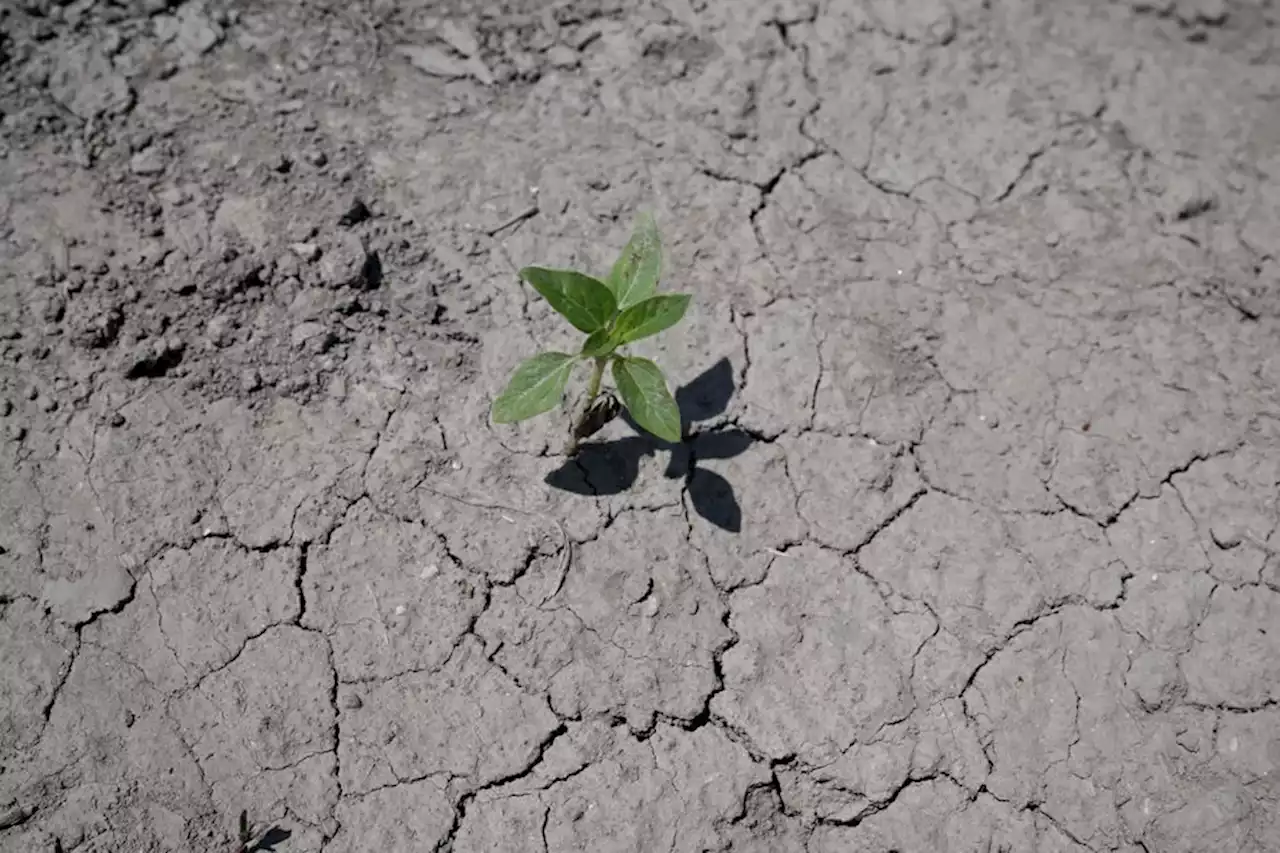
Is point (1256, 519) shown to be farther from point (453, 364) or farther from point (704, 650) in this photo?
point (453, 364)

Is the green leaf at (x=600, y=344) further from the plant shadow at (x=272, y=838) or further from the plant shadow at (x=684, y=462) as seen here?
the plant shadow at (x=272, y=838)

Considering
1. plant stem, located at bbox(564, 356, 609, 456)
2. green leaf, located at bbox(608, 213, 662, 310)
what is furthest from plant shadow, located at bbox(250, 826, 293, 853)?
green leaf, located at bbox(608, 213, 662, 310)

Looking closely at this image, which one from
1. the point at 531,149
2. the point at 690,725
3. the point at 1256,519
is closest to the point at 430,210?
the point at 531,149

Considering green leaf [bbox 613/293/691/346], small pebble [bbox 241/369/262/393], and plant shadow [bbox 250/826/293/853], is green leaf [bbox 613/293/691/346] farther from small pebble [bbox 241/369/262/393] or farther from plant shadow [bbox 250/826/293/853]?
plant shadow [bbox 250/826/293/853]

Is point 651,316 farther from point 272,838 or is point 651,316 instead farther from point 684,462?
point 272,838

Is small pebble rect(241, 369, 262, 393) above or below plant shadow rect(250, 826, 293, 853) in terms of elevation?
above

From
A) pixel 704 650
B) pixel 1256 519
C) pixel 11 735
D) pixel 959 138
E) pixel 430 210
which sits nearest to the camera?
pixel 11 735

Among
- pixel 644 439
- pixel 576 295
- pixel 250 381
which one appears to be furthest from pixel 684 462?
pixel 250 381
